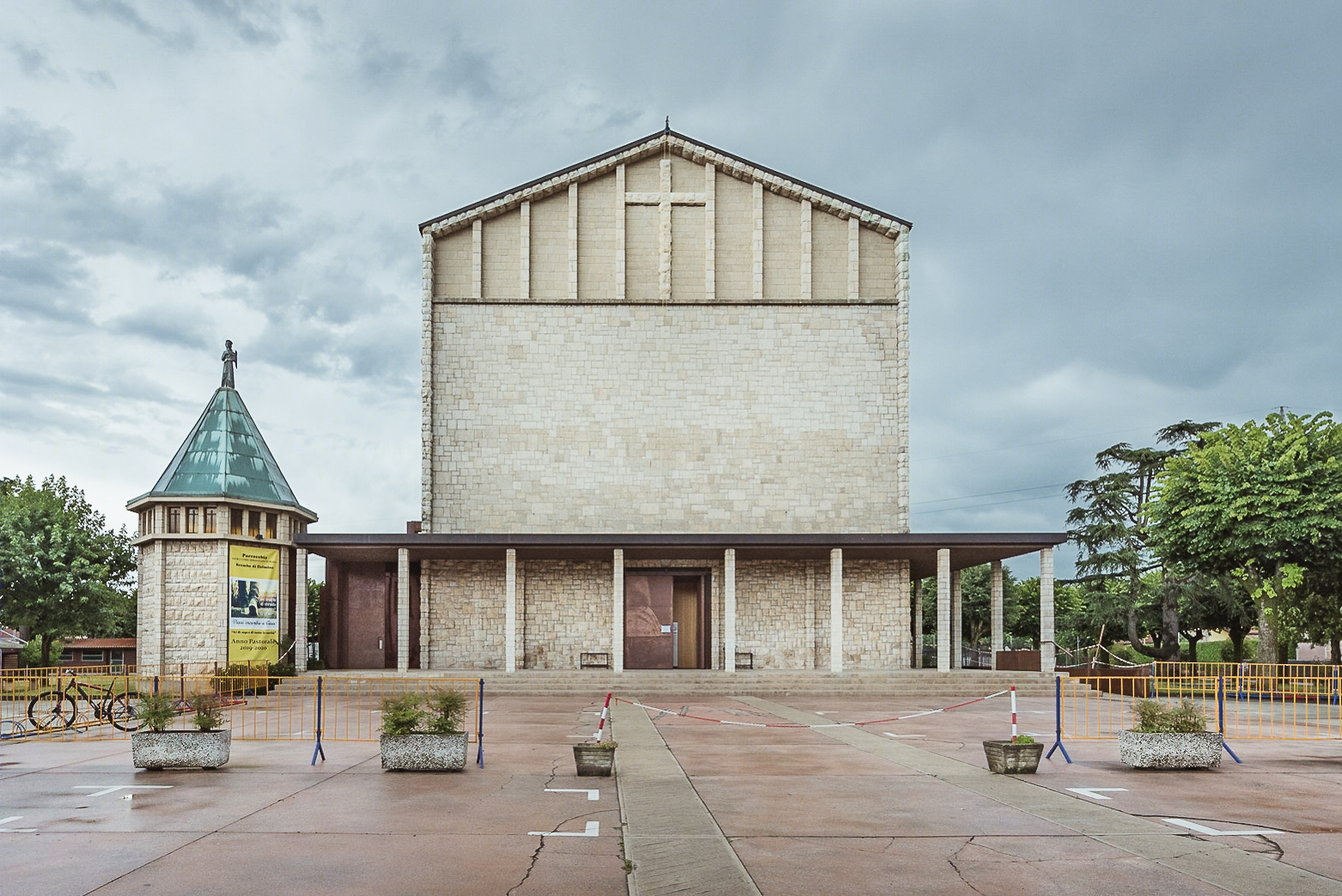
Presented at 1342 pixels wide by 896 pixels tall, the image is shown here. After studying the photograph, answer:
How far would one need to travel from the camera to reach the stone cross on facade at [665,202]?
37750mm

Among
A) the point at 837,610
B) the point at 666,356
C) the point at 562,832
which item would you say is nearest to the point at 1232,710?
the point at 837,610

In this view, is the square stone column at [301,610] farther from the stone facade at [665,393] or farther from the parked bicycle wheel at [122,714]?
the parked bicycle wheel at [122,714]

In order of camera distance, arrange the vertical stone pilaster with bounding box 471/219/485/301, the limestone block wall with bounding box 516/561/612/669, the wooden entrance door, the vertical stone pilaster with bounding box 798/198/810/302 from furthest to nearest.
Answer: the vertical stone pilaster with bounding box 798/198/810/302
the vertical stone pilaster with bounding box 471/219/485/301
the wooden entrance door
the limestone block wall with bounding box 516/561/612/669

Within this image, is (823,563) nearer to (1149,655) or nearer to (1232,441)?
(1232,441)

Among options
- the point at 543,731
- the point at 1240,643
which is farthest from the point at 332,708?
the point at 1240,643

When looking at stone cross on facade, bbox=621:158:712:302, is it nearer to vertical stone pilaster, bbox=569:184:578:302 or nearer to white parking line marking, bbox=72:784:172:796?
vertical stone pilaster, bbox=569:184:578:302

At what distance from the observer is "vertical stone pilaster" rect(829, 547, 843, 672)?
33281 millimetres

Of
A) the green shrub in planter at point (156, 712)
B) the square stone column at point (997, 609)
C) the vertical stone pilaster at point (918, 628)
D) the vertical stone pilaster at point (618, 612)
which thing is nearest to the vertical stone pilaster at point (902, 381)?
the square stone column at point (997, 609)

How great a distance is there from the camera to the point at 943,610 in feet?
114

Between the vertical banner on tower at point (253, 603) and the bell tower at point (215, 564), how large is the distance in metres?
0.04

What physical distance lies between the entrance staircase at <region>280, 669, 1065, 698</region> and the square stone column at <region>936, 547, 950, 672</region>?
3.72 feet

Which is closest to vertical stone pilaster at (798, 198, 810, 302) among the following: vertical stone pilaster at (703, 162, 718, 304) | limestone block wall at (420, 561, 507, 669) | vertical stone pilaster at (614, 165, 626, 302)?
vertical stone pilaster at (703, 162, 718, 304)

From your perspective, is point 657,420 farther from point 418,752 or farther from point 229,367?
point 418,752

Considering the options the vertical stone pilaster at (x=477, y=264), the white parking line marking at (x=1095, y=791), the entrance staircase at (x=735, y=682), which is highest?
the vertical stone pilaster at (x=477, y=264)
